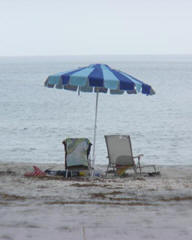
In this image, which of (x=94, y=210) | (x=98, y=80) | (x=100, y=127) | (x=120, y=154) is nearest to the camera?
(x=94, y=210)

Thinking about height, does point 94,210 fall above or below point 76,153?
above

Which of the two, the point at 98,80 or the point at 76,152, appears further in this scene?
the point at 76,152

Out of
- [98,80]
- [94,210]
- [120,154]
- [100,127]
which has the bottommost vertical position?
[100,127]

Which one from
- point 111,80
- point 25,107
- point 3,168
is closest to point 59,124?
point 25,107

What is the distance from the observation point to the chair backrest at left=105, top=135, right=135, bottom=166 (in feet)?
30.6

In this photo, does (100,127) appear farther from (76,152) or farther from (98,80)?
(98,80)

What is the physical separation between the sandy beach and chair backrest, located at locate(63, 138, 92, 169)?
1.21 meters

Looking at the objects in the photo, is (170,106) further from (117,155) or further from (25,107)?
(117,155)

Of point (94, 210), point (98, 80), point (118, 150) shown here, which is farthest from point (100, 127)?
point (94, 210)

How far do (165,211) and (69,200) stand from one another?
3.86 ft

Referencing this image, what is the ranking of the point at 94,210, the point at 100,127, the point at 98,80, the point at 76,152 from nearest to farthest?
the point at 94,210, the point at 98,80, the point at 76,152, the point at 100,127

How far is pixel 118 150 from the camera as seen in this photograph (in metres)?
9.41

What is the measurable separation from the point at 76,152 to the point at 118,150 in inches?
28.5

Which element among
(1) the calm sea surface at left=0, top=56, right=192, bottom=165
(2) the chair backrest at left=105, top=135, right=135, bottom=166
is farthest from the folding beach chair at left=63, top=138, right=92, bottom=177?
(1) the calm sea surface at left=0, top=56, right=192, bottom=165
